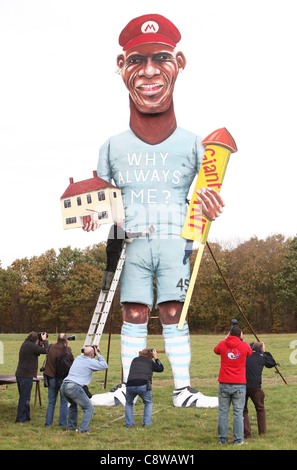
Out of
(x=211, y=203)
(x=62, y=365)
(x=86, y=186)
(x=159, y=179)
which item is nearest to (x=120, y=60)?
(x=159, y=179)

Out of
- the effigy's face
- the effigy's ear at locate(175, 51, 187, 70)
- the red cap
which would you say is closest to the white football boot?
the effigy's face

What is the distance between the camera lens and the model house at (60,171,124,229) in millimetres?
13945

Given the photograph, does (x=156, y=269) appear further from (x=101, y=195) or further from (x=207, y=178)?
(x=207, y=178)

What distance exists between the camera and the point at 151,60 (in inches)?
555

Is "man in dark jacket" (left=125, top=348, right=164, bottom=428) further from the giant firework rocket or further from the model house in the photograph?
the model house

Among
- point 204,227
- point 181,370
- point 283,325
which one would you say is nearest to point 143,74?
point 204,227

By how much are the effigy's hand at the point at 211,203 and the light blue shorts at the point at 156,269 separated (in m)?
1.07

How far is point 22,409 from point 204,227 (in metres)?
5.14

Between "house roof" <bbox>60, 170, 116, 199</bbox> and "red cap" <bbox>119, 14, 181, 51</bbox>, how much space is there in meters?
3.04

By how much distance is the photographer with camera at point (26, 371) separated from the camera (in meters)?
12.1

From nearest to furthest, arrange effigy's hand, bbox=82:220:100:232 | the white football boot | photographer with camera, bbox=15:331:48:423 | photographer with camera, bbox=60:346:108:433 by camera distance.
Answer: photographer with camera, bbox=60:346:108:433 → photographer with camera, bbox=15:331:48:423 → effigy's hand, bbox=82:220:100:232 → the white football boot

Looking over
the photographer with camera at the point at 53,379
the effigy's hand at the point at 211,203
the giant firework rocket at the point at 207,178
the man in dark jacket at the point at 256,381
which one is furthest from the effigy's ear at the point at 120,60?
the man in dark jacket at the point at 256,381

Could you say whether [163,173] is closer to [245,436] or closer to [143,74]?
[143,74]

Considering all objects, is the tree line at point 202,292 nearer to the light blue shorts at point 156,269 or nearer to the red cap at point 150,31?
the light blue shorts at point 156,269
